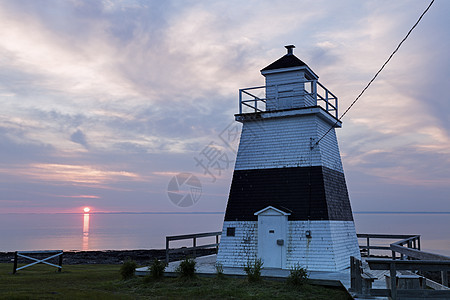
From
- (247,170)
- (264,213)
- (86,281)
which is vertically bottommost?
(86,281)

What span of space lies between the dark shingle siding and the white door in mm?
463

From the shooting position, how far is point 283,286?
38.1ft

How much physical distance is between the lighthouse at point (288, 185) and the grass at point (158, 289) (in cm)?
263

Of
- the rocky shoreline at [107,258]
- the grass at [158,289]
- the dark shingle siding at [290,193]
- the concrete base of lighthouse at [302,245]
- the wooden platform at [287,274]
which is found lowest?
the rocky shoreline at [107,258]

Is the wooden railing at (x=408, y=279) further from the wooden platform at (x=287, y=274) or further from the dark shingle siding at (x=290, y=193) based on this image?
the dark shingle siding at (x=290, y=193)

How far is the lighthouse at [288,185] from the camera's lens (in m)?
14.7

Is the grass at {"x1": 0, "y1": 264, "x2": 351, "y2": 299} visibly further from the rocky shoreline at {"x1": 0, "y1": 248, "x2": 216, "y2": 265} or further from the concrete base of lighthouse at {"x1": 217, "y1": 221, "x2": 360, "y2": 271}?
the rocky shoreline at {"x1": 0, "y1": 248, "x2": 216, "y2": 265}

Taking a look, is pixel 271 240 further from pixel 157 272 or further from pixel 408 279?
pixel 408 279

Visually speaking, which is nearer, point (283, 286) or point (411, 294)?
point (411, 294)

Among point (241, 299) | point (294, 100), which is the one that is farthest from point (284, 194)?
point (241, 299)

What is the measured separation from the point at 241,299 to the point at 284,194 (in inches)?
226

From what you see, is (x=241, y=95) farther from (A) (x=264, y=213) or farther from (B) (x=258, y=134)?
(A) (x=264, y=213)

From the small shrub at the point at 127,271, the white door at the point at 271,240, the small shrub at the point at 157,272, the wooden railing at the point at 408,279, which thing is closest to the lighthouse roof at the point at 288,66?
the white door at the point at 271,240

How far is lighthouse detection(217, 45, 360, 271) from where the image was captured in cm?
1469
